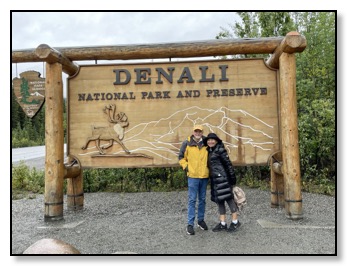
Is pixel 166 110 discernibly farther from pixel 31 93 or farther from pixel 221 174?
pixel 31 93

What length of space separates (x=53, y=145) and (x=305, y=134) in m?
5.77

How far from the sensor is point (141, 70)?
18.1 feet

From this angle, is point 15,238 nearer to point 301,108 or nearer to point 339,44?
point 339,44

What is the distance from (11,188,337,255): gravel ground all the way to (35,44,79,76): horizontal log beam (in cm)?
262

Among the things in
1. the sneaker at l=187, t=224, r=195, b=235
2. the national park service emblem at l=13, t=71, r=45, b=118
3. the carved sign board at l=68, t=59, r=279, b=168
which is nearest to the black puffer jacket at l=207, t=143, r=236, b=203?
the sneaker at l=187, t=224, r=195, b=235

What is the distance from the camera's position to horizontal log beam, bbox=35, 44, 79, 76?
4945mm

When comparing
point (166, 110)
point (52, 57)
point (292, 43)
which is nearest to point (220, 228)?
point (166, 110)

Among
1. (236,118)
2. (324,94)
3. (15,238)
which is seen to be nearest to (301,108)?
(324,94)

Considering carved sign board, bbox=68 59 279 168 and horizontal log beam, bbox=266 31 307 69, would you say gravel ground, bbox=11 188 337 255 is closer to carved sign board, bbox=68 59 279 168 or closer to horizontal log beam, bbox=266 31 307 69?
carved sign board, bbox=68 59 279 168

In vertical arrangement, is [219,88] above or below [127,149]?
above

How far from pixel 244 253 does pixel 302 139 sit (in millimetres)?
4853

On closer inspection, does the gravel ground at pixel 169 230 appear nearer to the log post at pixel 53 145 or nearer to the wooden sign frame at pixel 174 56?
the log post at pixel 53 145

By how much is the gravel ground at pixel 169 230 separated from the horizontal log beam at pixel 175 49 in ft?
9.03

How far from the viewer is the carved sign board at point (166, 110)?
536cm
